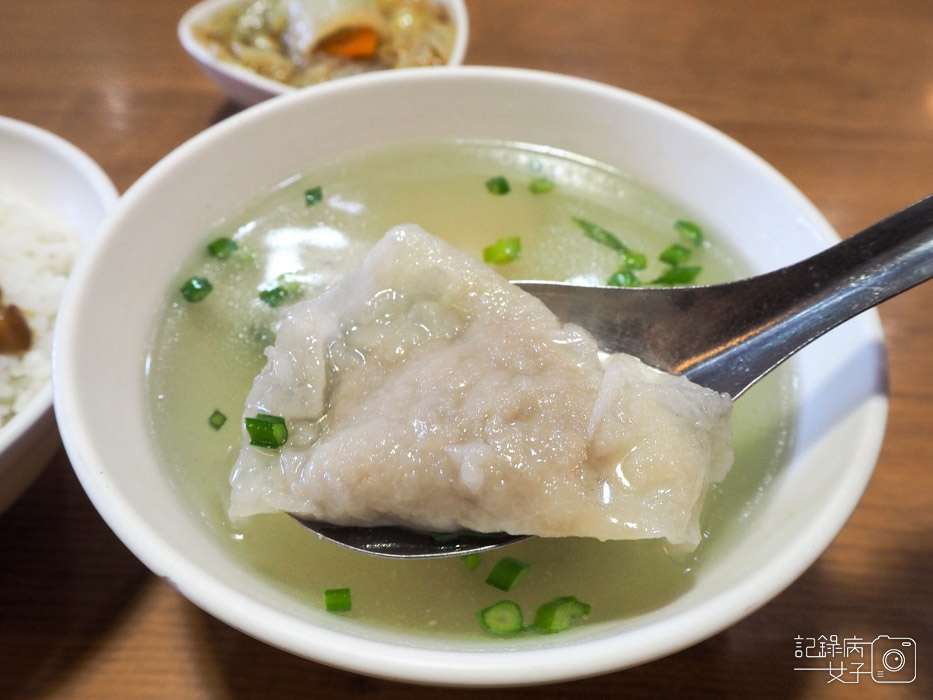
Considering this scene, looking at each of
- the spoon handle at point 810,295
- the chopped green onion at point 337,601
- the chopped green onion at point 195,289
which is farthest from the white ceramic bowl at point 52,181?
the spoon handle at point 810,295

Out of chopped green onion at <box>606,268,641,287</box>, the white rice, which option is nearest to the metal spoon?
chopped green onion at <box>606,268,641,287</box>

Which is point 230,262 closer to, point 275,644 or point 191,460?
point 191,460

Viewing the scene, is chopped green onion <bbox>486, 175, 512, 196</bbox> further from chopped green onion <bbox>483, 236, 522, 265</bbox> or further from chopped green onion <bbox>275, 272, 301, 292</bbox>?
chopped green onion <bbox>275, 272, 301, 292</bbox>

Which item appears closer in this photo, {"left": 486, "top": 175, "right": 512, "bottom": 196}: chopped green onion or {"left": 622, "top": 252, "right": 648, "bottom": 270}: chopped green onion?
{"left": 622, "top": 252, "right": 648, "bottom": 270}: chopped green onion

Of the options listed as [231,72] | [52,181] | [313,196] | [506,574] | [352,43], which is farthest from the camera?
[352,43]

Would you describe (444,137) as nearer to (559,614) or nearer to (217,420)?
(217,420)

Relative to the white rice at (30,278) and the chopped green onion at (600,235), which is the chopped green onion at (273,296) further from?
the chopped green onion at (600,235)

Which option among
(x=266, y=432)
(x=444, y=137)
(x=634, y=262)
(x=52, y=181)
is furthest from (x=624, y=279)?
(x=52, y=181)
